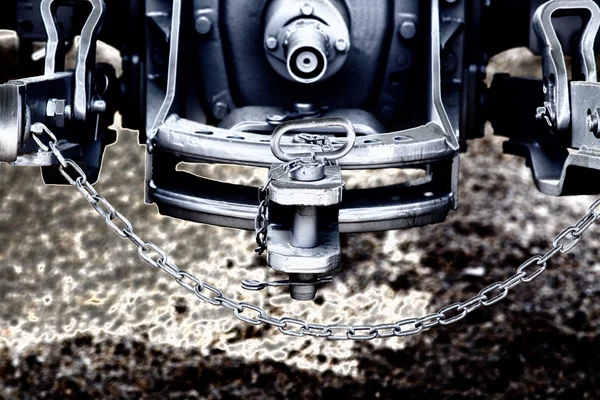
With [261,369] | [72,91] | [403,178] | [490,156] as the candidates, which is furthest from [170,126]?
[490,156]

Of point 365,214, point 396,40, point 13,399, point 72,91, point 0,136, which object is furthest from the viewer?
point 13,399

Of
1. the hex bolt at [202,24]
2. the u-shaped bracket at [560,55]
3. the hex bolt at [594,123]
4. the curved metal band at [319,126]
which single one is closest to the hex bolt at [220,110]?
the hex bolt at [202,24]

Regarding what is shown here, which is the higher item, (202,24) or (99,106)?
(202,24)

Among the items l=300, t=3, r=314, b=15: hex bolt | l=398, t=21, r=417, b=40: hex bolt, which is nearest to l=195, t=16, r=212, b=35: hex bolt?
l=300, t=3, r=314, b=15: hex bolt

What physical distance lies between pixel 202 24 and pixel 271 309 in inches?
50.0

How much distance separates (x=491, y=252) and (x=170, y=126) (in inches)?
80.0

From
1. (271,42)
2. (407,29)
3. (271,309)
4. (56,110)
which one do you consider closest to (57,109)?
(56,110)

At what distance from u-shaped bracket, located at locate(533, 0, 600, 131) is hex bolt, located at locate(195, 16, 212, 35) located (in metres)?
0.91

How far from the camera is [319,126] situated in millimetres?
1700

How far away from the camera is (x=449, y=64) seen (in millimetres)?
2518

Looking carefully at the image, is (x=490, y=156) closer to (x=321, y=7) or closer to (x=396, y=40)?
(x=396, y=40)

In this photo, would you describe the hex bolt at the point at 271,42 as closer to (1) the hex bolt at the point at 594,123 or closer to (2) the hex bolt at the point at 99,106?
(2) the hex bolt at the point at 99,106

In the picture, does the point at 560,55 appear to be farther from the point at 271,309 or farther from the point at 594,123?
the point at 271,309

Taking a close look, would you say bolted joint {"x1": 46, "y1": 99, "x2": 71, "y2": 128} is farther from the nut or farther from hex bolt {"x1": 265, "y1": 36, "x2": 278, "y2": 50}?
hex bolt {"x1": 265, "y1": 36, "x2": 278, "y2": 50}
